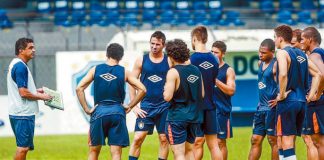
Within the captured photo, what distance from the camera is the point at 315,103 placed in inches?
556

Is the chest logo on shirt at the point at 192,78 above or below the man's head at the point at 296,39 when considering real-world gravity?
below

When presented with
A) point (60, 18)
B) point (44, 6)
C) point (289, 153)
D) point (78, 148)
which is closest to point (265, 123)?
point (289, 153)

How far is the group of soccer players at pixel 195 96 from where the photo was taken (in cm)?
1254

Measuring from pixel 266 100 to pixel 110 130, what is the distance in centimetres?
263

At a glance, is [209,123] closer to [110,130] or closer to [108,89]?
[110,130]

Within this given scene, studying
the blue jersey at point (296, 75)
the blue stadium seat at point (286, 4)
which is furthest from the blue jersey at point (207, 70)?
the blue stadium seat at point (286, 4)

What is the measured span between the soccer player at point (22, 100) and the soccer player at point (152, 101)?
153cm

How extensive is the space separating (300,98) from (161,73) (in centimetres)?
225

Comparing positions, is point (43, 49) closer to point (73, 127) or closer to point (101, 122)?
point (73, 127)

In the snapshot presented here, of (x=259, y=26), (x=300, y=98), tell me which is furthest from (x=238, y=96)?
(x=300, y=98)

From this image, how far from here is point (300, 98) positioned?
42.7ft

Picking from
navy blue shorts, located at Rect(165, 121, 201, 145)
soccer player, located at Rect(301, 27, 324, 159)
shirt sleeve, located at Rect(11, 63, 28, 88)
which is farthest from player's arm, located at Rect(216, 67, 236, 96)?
shirt sleeve, located at Rect(11, 63, 28, 88)

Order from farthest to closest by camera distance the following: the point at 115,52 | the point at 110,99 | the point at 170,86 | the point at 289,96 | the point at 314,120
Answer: the point at 314,120 → the point at 289,96 → the point at 110,99 → the point at 115,52 → the point at 170,86

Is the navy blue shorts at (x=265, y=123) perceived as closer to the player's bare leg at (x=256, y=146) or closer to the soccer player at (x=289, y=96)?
the player's bare leg at (x=256, y=146)
